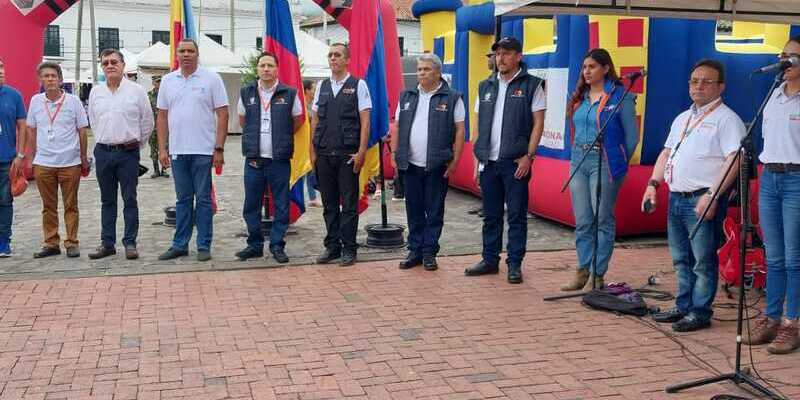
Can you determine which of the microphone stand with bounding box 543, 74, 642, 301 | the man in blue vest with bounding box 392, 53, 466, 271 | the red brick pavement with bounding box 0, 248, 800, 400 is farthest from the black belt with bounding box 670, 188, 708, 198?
the man in blue vest with bounding box 392, 53, 466, 271

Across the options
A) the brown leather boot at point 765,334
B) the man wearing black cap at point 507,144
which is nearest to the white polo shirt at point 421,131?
the man wearing black cap at point 507,144

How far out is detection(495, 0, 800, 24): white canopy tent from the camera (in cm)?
641

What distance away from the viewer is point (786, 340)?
16.4 ft

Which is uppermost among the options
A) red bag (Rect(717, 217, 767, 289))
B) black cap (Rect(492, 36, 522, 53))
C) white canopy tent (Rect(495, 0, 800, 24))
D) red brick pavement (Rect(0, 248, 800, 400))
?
white canopy tent (Rect(495, 0, 800, 24))

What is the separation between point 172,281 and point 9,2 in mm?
6776

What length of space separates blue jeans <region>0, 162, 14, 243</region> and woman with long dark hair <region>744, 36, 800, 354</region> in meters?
6.53

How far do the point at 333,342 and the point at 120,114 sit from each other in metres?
3.58

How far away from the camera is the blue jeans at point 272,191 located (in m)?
7.71

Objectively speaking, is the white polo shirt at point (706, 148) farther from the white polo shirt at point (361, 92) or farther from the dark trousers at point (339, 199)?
the dark trousers at point (339, 199)

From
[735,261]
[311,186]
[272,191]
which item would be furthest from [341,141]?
[311,186]

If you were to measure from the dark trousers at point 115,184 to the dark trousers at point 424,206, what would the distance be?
102 inches

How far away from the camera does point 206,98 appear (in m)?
7.66

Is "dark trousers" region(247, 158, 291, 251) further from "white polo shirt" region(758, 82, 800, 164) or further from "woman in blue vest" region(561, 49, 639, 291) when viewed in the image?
"white polo shirt" region(758, 82, 800, 164)

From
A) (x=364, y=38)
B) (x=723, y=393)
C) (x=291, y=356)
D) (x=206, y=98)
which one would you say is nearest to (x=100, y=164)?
(x=206, y=98)
